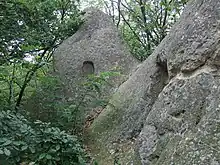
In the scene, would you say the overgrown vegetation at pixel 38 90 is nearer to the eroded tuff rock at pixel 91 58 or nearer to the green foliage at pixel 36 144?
the green foliage at pixel 36 144

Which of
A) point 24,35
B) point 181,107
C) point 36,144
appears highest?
point 24,35

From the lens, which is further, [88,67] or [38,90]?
[88,67]

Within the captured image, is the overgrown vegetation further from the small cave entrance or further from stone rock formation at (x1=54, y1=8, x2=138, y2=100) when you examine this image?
the small cave entrance

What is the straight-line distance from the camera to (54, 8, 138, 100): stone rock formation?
7707mm

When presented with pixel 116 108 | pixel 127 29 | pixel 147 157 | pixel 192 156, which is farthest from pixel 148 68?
pixel 127 29

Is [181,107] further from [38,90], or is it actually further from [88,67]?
[88,67]

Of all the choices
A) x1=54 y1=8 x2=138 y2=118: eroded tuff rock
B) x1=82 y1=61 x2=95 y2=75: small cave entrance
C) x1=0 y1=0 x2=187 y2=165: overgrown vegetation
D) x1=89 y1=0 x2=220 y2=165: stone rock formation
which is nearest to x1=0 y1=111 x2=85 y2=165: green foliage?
x1=0 y1=0 x2=187 y2=165: overgrown vegetation

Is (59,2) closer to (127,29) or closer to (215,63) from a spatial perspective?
(215,63)

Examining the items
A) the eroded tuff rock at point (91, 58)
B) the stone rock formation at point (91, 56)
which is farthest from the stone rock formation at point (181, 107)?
the stone rock formation at point (91, 56)

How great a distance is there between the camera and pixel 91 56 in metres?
7.98

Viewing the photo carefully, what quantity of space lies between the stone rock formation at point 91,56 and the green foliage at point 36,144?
3.54 meters

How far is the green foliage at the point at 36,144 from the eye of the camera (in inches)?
136

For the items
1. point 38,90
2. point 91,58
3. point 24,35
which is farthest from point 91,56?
point 24,35

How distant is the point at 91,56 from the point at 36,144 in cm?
459
